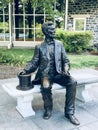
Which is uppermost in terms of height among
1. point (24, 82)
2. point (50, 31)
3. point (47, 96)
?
point (50, 31)

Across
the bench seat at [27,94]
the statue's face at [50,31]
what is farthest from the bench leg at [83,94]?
the statue's face at [50,31]

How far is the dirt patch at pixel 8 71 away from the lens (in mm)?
7605

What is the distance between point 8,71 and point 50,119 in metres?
3.92

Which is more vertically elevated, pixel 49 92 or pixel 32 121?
pixel 49 92

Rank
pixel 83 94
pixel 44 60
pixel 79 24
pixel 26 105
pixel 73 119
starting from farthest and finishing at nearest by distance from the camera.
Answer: pixel 79 24 → pixel 83 94 → pixel 44 60 → pixel 26 105 → pixel 73 119

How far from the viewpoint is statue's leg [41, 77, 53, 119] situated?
14.5 feet

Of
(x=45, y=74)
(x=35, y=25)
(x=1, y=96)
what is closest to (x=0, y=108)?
(x=1, y=96)

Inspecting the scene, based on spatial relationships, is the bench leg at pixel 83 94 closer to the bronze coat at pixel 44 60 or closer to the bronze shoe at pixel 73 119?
the bronze coat at pixel 44 60

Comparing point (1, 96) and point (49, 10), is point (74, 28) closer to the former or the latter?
point (49, 10)

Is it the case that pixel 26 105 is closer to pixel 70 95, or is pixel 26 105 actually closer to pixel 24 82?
pixel 24 82

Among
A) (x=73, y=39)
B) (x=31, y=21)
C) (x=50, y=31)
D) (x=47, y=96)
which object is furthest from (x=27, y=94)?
(x=31, y=21)

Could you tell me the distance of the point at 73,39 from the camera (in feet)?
39.9

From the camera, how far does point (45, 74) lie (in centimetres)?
474

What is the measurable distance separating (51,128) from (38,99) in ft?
4.53
